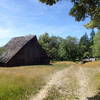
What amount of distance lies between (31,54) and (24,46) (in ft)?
14.1

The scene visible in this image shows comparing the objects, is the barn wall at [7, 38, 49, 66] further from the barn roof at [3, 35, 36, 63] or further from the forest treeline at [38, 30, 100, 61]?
the forest treeline at [38, 30, 100, 61]

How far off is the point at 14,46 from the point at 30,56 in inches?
223

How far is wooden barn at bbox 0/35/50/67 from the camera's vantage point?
1752 inches

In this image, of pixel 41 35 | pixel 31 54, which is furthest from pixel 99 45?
pixel 41 35

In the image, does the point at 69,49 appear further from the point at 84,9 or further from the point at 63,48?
the point at 84,9

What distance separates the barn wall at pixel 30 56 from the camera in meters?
45.6

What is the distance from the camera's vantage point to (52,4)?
10367mm

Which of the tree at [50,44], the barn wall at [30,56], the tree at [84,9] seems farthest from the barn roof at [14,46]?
the tree at [50,44]

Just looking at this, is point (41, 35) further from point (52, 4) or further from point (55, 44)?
point (52, 4)

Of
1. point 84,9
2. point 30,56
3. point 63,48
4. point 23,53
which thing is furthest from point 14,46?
point 63,48

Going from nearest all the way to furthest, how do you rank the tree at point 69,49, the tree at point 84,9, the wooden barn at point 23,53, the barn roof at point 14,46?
the tree at point 84,9 → the wooden barn at point 23,53 → the barn roof at point 14,46 → the tree at point 69,49

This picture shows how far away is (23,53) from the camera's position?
4791 centimetres

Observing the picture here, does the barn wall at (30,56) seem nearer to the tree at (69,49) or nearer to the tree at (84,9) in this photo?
the tree at (84,9)

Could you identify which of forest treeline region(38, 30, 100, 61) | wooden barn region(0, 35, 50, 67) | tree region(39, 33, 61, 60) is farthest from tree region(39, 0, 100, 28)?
tree region(39, 33, 61, 60)
